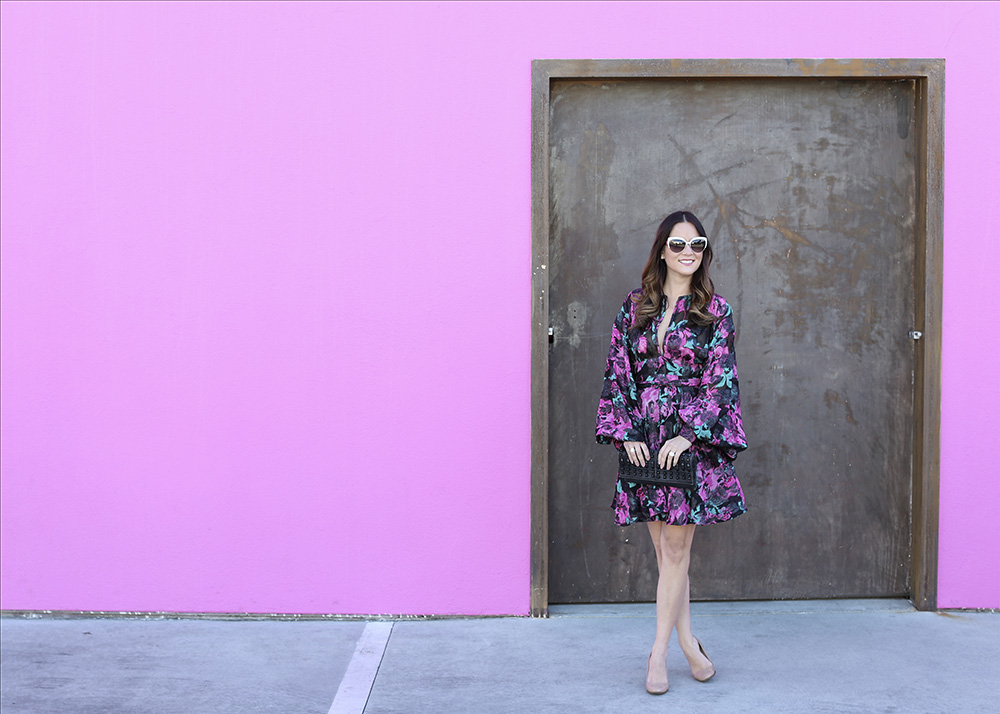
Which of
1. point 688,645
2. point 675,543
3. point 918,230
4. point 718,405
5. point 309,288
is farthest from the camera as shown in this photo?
point 918,230

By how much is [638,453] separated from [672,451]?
0.42ft

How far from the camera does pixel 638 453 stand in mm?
3715

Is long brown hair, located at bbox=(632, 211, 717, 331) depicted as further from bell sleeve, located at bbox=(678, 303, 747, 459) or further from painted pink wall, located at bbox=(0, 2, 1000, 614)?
painted pink wall, located at bbox=(0, 2, 1000, 614)

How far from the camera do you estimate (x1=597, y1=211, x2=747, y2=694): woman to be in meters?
3.67

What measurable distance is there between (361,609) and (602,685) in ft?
4.28

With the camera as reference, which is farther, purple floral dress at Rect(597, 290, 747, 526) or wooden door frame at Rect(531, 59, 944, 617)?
wooden door frame at Rect(531, 59, 944, 617)

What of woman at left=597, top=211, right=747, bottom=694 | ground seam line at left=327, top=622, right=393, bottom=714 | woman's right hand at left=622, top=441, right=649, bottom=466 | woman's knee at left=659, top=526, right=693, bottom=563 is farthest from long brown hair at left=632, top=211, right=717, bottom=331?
ground seam line at left=327, top=622, right=393, bottom=714

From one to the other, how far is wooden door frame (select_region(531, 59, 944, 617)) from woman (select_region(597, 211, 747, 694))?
0.77 m

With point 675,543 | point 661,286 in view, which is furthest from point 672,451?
point 661,286

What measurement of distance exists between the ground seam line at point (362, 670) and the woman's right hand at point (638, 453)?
129 centimetres

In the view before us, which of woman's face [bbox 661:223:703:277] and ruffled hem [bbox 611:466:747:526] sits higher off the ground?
woman's face [bbox 661:223:703:277]

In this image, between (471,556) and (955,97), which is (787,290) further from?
(471,556)

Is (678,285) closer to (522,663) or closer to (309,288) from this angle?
(522,663)

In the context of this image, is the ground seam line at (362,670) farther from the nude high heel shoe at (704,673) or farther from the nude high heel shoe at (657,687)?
the nude high heel shoe at (704,673)
